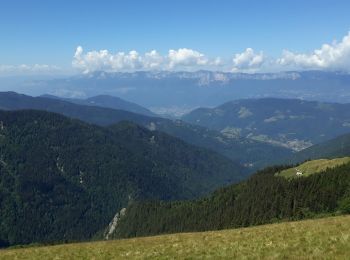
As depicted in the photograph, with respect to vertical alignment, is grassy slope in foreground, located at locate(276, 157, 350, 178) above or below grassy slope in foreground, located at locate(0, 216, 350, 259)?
below

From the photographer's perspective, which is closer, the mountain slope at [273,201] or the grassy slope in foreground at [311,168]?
the mountain slope at [273,201]

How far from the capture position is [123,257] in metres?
33.1

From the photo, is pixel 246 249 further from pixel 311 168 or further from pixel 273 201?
pixel 311 168

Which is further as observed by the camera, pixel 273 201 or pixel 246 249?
pixel 273 201

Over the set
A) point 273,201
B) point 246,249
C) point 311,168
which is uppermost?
point 246,249

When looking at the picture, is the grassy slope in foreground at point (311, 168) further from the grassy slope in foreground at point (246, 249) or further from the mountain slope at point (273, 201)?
the grassy slope in foreground at point (246, 249)

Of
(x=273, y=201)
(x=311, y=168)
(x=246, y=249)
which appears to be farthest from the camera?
(x=311, y=168)

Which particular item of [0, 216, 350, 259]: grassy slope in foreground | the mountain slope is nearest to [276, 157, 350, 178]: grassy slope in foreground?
the mountain slope

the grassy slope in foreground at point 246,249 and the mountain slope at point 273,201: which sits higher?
the grassy slope in foreground at point 246,249

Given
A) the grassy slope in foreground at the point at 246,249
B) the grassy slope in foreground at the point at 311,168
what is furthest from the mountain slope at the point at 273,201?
the grassy slope in foreground at the point at 246,249

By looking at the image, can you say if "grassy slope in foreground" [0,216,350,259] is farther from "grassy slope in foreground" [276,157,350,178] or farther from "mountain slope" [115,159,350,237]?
"grassy slope in foreground" [276,157,350,178]

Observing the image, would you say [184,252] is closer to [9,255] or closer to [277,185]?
[9,255]

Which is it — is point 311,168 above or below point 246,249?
below


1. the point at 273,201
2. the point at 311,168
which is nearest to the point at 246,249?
the point at 273,201
